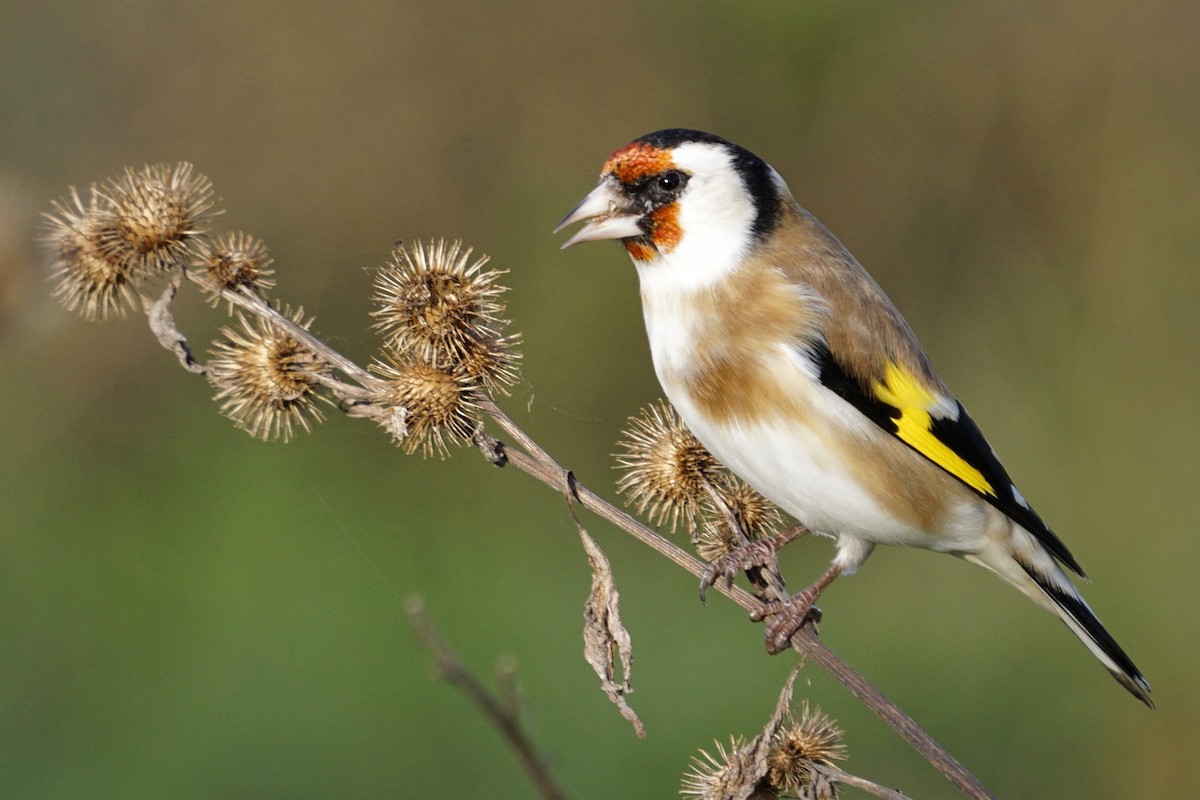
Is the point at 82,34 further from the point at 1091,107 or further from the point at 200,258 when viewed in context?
the point at 1091,107

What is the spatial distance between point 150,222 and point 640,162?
1.19 meters

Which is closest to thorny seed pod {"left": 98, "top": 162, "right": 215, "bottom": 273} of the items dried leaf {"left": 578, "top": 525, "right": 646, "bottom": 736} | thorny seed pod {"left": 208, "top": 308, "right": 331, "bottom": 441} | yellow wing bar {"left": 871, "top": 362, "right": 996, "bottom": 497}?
thorny seed pod {"left": 208, "top": 308, "right": 331, "bottom": 441}

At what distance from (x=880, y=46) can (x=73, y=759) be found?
510 cm

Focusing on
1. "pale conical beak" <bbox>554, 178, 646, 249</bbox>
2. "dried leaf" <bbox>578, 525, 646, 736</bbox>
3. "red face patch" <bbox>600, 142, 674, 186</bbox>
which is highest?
"red face patch" <bbox>600, 142, 674, 186</bbox>

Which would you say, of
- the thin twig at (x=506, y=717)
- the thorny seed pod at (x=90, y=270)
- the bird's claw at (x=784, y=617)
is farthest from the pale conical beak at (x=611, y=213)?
the thin twig at (x=506, y=717)

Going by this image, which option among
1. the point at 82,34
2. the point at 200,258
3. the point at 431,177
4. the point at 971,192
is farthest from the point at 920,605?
→ the point at 82,34

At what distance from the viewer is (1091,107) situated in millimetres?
6625

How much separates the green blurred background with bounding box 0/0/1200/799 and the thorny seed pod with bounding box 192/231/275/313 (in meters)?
2.24

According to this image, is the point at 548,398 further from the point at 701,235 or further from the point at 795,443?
the point at 795,443

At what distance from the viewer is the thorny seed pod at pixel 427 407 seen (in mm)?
2777

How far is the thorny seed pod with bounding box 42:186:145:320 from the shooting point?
124 inches

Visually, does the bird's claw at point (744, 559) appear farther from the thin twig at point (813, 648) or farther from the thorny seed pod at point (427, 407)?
the thorny seed pod at point (427, 407)

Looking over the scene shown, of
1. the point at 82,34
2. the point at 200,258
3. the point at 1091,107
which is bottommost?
the point at 200,258

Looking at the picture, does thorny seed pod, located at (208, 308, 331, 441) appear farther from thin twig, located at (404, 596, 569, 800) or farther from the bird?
thin twig, located at (404, 596, 569, 800)
